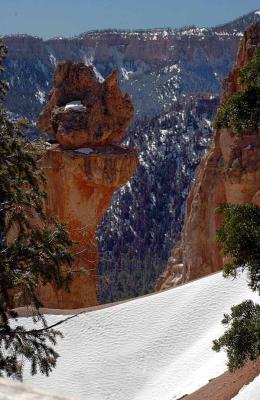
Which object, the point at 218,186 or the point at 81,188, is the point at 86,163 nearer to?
the point at 81,188

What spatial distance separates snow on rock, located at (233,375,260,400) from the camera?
10039 millimetres

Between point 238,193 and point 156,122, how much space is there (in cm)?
12448

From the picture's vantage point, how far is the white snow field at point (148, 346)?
54.5ft

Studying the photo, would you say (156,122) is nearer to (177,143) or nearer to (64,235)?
(177,143)

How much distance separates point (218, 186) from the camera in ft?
108

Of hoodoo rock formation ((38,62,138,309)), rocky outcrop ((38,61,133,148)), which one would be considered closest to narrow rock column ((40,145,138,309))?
hoodoo rock formation ((38,62,138,309))

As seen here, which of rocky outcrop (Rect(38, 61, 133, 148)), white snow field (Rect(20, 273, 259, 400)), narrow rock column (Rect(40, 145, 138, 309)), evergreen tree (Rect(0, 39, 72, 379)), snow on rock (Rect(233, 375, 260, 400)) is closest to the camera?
evergreen tree (Rect(0, 39, 72, 379))

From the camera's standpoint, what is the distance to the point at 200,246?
32.9 meters

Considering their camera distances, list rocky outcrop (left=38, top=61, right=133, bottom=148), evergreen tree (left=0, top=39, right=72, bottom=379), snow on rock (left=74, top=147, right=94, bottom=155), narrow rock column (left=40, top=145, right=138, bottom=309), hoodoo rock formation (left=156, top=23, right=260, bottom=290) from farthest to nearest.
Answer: hoodoo rock formation (left=156, top=23, right=260, bottom=290), rocky outcrop (left=38, top=61, right=133, bottom=148), snow on rock (left=74, top=147, right=94, bottom=155), narrow rock column (left=40, top=145, right=138, bottom=309), evergreen tree (left=0, top=39, right=72, bottom=379)

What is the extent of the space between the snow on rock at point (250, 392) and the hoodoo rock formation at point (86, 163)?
15.7 m

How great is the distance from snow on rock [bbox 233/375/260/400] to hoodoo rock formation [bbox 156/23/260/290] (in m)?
17.2

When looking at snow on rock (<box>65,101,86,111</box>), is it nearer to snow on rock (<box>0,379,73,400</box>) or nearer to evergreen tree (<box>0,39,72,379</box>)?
evergreen tree (<box>0,39,72,379</box>)

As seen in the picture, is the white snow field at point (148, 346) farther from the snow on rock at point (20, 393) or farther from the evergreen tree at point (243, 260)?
the snow on rock at point (20, 393)

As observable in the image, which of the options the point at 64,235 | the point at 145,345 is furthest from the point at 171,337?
the point at 64,235
